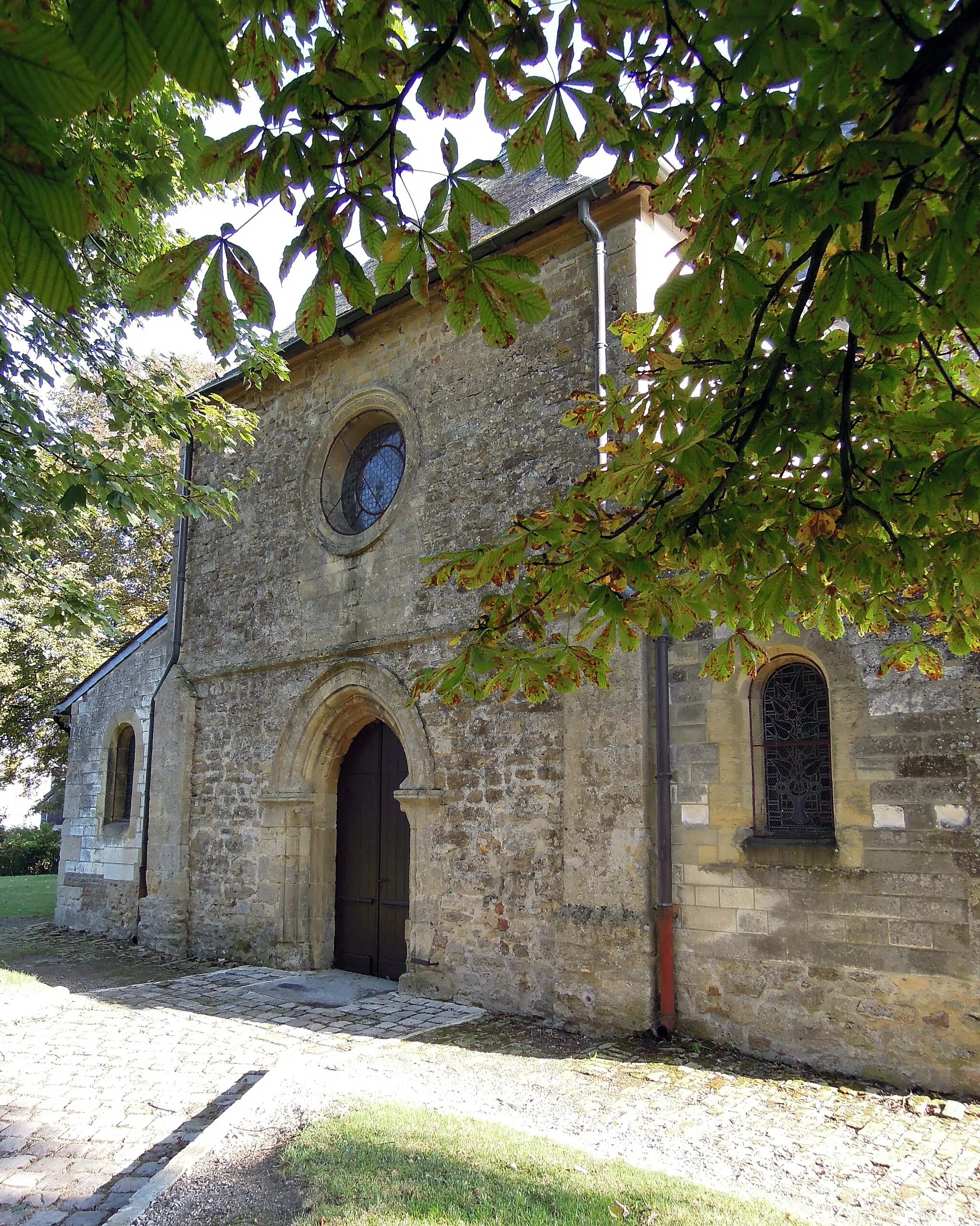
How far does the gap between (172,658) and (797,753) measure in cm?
847

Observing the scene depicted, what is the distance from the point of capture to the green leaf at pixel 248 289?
2.32 meters

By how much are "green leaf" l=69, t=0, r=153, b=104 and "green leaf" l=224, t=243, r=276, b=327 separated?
884mm

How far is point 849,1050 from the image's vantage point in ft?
20.2

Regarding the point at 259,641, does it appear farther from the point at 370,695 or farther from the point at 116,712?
the point at 116,712

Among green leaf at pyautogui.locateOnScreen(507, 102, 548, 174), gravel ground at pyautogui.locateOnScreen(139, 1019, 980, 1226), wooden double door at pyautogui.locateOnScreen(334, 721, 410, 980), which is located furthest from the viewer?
wooden double door at pyautogui.locateOnScreen(334, 721, 410, 980)

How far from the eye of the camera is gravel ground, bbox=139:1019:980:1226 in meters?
4.23

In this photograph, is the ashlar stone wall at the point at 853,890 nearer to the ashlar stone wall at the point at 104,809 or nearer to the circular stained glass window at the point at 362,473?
the circular stained glass window at the point at 362,473

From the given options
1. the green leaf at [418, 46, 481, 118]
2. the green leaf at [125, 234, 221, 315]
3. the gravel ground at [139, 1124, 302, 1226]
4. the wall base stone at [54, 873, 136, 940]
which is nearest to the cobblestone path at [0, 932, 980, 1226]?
the gravel ground at [139, 1124, 302, 1226]

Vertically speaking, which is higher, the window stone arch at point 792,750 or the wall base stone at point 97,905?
the window stone arch at point 792,750

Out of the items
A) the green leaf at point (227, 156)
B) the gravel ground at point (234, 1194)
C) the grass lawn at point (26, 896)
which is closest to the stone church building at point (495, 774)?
the grass lawn at point (26, 896)

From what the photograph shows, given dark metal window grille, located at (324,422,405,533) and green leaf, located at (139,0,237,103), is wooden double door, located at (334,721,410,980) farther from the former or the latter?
green leaf, located at (139,0,237,103)

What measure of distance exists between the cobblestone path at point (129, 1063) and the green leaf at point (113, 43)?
15.3ft

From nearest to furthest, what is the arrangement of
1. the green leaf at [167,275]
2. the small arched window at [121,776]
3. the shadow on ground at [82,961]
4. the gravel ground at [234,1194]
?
the green leaf at [167,275] < the gravel ground at [234,1194] < the shadow on ground at [82,961] < the small arched window at [121,776]

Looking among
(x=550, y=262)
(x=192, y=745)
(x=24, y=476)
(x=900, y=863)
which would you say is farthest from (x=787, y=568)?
(x=192, y=745)
